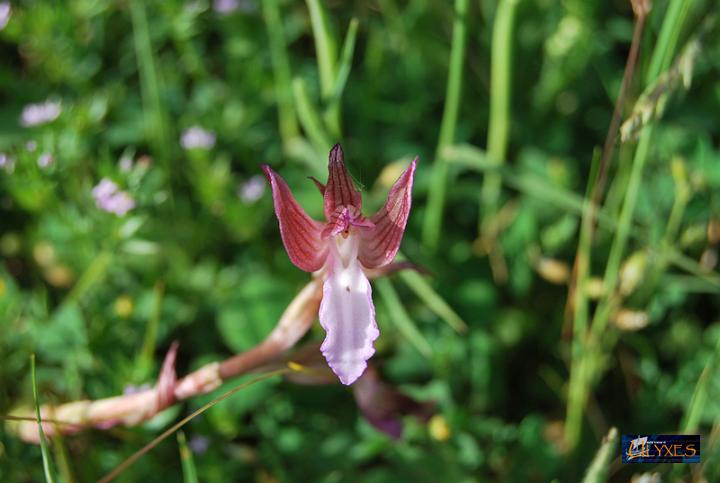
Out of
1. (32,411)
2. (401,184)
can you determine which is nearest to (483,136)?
(401,184)

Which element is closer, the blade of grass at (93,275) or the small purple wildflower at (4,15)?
the blade of grass at (93,275)

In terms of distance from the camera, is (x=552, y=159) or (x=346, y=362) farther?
(x=552, y=159)

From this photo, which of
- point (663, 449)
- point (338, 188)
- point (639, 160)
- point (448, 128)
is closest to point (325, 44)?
point (448, 128)

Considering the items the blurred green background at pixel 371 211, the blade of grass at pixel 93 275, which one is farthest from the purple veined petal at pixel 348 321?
the blade of grass at pixel 93 275

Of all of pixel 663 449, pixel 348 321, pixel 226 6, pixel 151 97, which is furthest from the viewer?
pixel 226 6

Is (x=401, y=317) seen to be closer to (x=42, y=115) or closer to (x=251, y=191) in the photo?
(x=251, y=191)

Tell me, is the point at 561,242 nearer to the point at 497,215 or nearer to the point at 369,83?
the point at 497,215

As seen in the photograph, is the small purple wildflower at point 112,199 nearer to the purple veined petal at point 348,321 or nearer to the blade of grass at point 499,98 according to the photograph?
the purple veined petal at point 348,321
